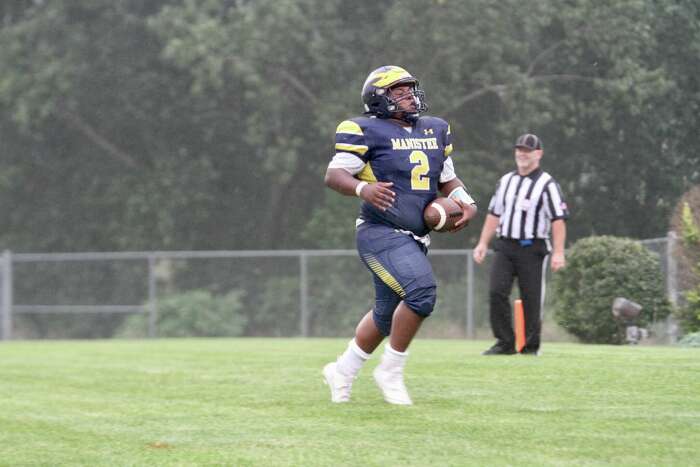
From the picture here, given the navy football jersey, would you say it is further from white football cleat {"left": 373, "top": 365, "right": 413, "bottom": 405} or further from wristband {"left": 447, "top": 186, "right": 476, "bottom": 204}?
white football cleat {"left": 373, "top": 365, "right": 413, "bottom": 405}

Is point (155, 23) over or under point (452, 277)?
over

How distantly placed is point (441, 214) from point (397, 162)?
0.40m

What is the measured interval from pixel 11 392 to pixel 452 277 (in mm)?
12433

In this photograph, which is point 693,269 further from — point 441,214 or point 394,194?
point 394,194

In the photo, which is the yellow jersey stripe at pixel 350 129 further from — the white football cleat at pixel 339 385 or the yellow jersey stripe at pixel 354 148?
the white football cleat at pixel 339 385

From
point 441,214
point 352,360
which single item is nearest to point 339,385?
point 352,360

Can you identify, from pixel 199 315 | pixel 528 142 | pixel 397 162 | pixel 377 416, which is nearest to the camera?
pixel 377 416

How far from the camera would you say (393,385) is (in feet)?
26.1

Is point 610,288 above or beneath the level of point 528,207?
beneath

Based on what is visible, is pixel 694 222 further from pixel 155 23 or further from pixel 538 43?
pixel 155 23

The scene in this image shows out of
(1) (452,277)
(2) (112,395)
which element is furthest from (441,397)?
(1) (452,277)

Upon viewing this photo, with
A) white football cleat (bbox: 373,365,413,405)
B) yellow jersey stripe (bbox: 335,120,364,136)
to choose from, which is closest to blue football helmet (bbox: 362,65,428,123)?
yellow jersey stripe (bbox: 335,120,364,136)

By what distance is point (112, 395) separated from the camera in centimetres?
983

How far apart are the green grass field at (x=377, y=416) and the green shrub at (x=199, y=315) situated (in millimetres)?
12074
